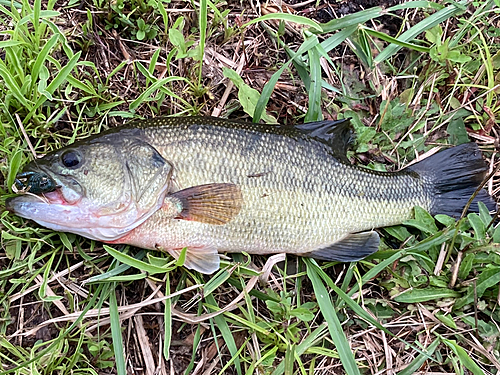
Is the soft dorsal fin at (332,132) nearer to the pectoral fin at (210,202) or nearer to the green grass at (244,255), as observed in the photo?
the green grass at (244,255)

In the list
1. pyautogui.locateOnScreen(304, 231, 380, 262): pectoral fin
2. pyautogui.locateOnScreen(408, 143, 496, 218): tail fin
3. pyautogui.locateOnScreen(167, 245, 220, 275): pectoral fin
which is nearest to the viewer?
pyautogui.locateOnScreen(167, 245, 220, 275): pectoral fin

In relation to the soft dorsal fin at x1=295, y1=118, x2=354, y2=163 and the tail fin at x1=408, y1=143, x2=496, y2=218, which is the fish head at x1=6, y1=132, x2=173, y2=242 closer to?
the soft dorsal fin at x1=295, y1=118, x2=354, y2=163

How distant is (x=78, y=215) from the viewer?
2.72m

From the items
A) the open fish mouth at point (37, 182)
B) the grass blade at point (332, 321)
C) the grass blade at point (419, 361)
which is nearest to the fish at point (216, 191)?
the open fish mouth at point (37, 182)

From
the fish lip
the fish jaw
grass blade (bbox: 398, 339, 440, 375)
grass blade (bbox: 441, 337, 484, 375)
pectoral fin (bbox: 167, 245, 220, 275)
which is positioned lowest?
grass blade (bbox: 398, 339, 440, 375)

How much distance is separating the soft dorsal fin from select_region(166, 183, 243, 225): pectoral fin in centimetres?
81

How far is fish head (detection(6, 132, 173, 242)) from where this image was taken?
2.71 meters

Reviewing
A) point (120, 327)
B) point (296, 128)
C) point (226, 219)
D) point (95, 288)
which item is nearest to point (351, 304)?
point (226, 219)

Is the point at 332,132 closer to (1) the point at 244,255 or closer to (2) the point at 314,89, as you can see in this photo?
(2) the point at 314,89

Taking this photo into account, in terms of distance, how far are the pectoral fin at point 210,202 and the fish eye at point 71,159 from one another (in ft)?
2.16

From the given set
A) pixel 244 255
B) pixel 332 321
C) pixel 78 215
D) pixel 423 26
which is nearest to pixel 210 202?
pixel 244 255

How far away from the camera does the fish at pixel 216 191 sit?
2.76 m

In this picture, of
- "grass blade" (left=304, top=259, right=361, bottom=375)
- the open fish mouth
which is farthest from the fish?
"grass blade" (left=304, top=259, right=361, bottom=375)

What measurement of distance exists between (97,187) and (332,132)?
6.06 feet
